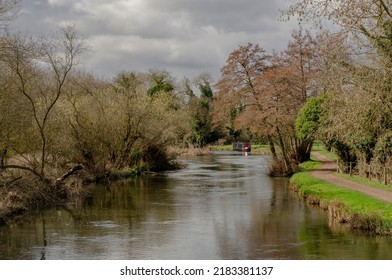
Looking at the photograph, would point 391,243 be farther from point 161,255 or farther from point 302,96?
point 302,96

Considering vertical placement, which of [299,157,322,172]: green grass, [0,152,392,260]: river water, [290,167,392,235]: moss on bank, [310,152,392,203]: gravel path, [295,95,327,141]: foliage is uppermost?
[295,95,327,141]: foliage

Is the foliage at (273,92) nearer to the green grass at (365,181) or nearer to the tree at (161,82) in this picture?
the green grass at (365,181)

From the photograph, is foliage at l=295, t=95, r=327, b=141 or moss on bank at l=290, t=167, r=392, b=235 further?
foliage at l=295, t=95, r=327, b=141

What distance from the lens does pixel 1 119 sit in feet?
82.3

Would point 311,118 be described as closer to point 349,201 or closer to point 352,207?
point 349,201

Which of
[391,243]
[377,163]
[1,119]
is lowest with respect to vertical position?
[391,243]

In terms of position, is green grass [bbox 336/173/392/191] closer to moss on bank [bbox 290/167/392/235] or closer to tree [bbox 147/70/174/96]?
moss on bank [bbox 290/167/392/235]

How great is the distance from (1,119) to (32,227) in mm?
5450

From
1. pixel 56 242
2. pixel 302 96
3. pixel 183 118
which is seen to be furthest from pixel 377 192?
pixel 183 118

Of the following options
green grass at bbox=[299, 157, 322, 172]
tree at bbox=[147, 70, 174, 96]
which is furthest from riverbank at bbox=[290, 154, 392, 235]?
tree at bbox=[147, 70, 174, 96]

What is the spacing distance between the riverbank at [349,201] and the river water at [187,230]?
0.57 meters

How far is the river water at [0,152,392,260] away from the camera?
18.3 metres

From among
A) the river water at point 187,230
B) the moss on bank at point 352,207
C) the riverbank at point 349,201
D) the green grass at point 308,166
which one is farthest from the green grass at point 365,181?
the green grass at point 308,166

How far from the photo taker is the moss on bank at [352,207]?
20422 mm
